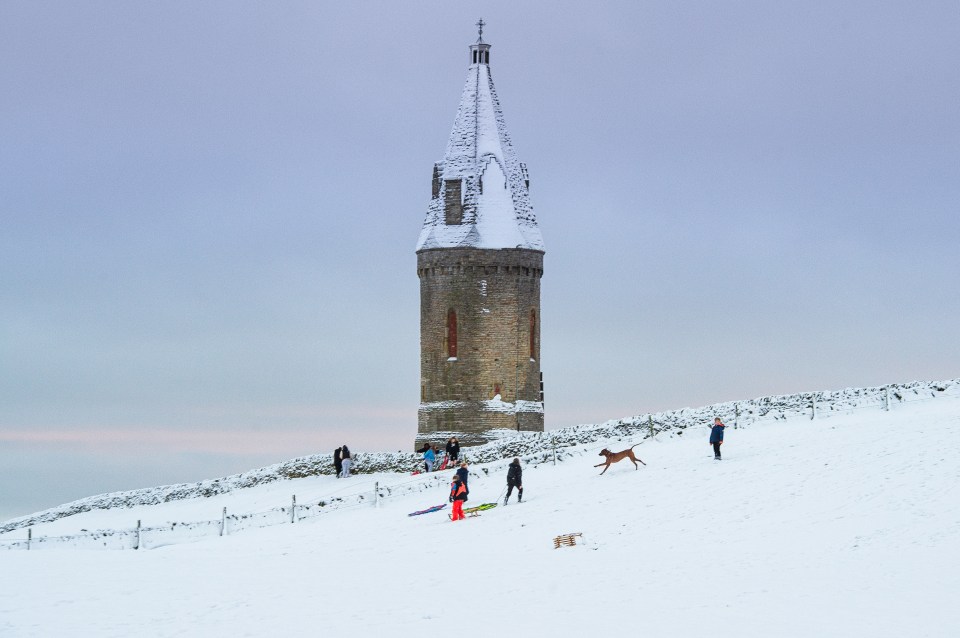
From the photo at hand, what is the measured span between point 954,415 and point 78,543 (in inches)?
959

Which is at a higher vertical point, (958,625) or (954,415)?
(954,415)

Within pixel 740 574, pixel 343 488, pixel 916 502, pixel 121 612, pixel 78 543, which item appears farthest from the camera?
pixel 343 488

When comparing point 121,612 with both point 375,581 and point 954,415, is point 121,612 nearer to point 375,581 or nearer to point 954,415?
point 375,581

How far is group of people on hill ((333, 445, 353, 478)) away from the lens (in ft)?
152

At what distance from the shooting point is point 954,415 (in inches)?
1438

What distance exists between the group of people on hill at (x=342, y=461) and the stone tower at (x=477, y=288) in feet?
18.2

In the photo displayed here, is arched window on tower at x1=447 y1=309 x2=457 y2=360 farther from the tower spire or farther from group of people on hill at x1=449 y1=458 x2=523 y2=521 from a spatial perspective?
group of people on hill at x1=449 y1=458 x2=523 y2=521

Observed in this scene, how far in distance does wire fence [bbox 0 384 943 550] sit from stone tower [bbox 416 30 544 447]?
5636 millimetres

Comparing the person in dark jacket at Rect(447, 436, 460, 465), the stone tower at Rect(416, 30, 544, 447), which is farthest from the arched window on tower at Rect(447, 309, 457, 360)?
the person in dark jacket at Rect(447, 436, 460, 465)

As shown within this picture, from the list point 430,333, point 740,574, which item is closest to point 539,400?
point 430,333

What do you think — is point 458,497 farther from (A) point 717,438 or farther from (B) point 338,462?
(B) point 338,462

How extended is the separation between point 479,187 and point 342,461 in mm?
12660

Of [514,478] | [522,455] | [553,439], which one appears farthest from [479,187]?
[514,478]

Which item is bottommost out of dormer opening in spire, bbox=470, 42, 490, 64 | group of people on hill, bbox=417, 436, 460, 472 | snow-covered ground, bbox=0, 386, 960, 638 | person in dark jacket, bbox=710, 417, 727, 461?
snow-covered ground, bbox=0, 386, 960, 638
